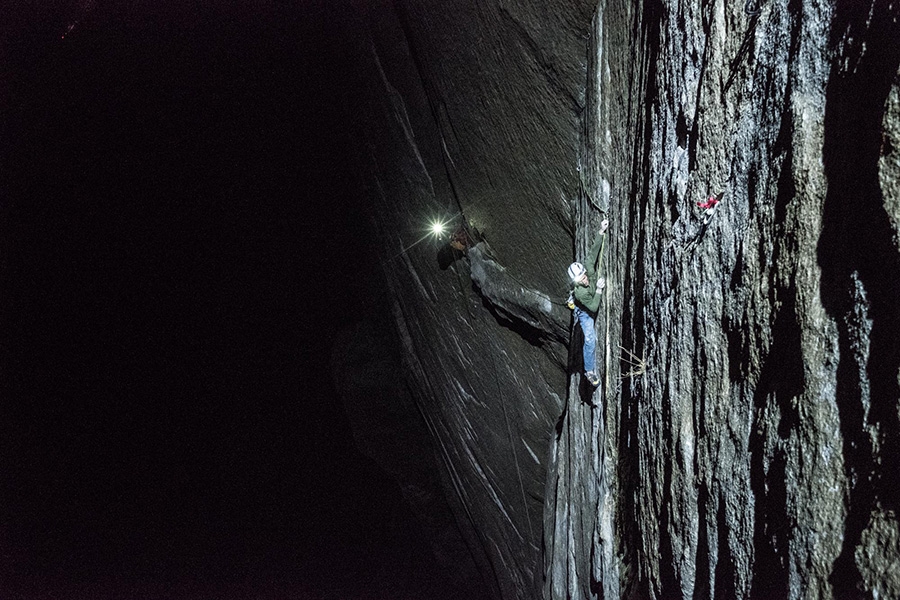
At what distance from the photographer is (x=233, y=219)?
34.3ft

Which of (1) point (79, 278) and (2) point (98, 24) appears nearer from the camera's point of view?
(2) point (98, 24)

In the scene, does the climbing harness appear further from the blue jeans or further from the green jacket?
the blue jeans

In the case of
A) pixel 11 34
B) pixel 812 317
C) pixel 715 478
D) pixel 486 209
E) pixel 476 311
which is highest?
pixel 11 34

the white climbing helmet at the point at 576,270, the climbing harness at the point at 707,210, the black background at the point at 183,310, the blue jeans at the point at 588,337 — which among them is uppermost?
the black background at the point at 183,310

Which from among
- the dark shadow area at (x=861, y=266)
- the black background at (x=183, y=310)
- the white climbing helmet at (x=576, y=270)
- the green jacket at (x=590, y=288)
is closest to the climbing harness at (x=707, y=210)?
the dark shadow area at (x=861, y=266)

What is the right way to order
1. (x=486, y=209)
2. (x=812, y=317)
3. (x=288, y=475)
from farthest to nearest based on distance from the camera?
(x=288, y=475) → (x=486, y=209) → (x=812, y=317)

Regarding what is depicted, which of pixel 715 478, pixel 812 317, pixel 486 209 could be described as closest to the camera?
pixel 812 317

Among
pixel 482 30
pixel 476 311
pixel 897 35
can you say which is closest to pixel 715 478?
pixel 897 35

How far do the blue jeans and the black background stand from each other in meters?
5.46

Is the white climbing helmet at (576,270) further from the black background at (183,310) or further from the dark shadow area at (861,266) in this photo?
the black background at (183,310)

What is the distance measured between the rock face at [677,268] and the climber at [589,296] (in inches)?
2.9

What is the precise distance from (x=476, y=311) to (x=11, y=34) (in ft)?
A: 23.9

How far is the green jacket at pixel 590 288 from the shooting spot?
372 centimetres

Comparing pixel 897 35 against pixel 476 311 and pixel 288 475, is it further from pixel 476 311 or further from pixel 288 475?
pixel 288 475
